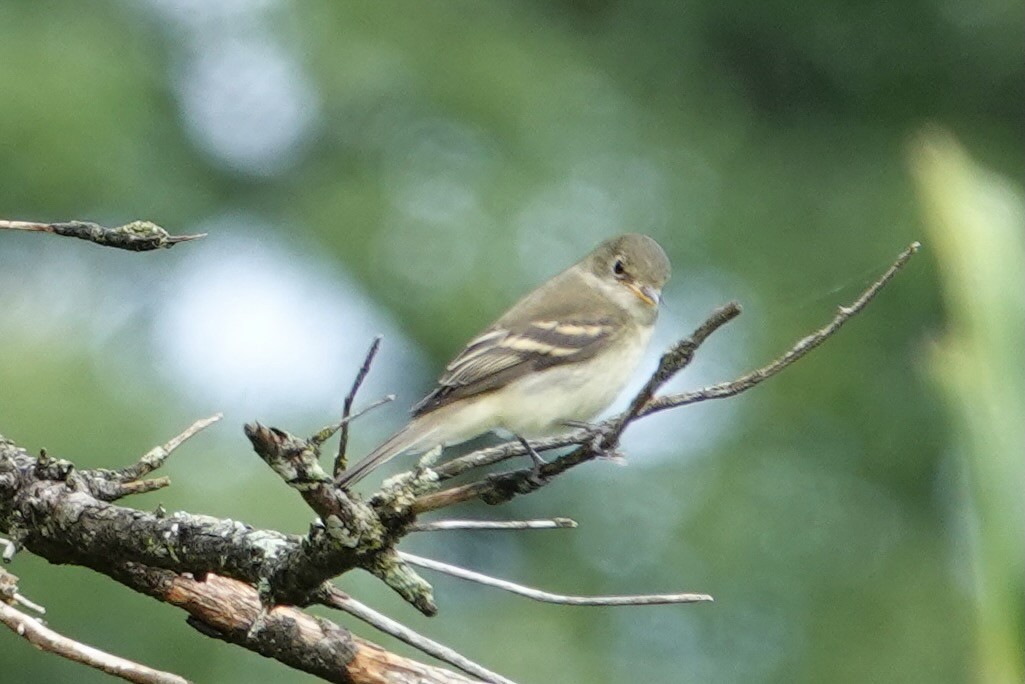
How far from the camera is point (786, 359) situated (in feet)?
5.78

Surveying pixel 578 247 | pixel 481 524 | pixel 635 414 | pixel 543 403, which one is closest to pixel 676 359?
pixel 635 414

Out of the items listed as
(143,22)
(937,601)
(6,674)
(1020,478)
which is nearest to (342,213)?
(143,22)

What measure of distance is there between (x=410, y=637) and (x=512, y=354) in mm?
2012

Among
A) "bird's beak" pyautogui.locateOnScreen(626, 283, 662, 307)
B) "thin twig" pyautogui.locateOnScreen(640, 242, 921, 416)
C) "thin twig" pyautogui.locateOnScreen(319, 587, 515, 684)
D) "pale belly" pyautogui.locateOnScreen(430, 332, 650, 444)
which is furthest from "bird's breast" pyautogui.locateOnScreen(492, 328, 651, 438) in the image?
"thin twig" pyautogui.locateOnScreen(640, 242, 921, 416)

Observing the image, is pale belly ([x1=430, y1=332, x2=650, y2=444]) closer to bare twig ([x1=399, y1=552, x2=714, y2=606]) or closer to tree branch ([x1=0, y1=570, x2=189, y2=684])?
bare twig ([x1=399, y1=552, x2=714, y2=606])

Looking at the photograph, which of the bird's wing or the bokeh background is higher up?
the bokeh background

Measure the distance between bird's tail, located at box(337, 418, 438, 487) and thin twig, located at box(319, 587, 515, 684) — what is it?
0.68 metres

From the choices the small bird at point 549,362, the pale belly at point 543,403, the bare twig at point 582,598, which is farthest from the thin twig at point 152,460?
the pale belly at point 543,403

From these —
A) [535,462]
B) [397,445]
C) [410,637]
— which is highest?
[397,445]

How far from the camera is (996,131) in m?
10.6

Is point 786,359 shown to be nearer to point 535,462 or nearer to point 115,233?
point 535,462

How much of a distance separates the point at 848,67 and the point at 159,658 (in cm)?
782

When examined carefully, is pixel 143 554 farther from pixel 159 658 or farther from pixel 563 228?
pixel 563 228

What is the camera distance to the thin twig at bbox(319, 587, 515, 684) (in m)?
1.90
